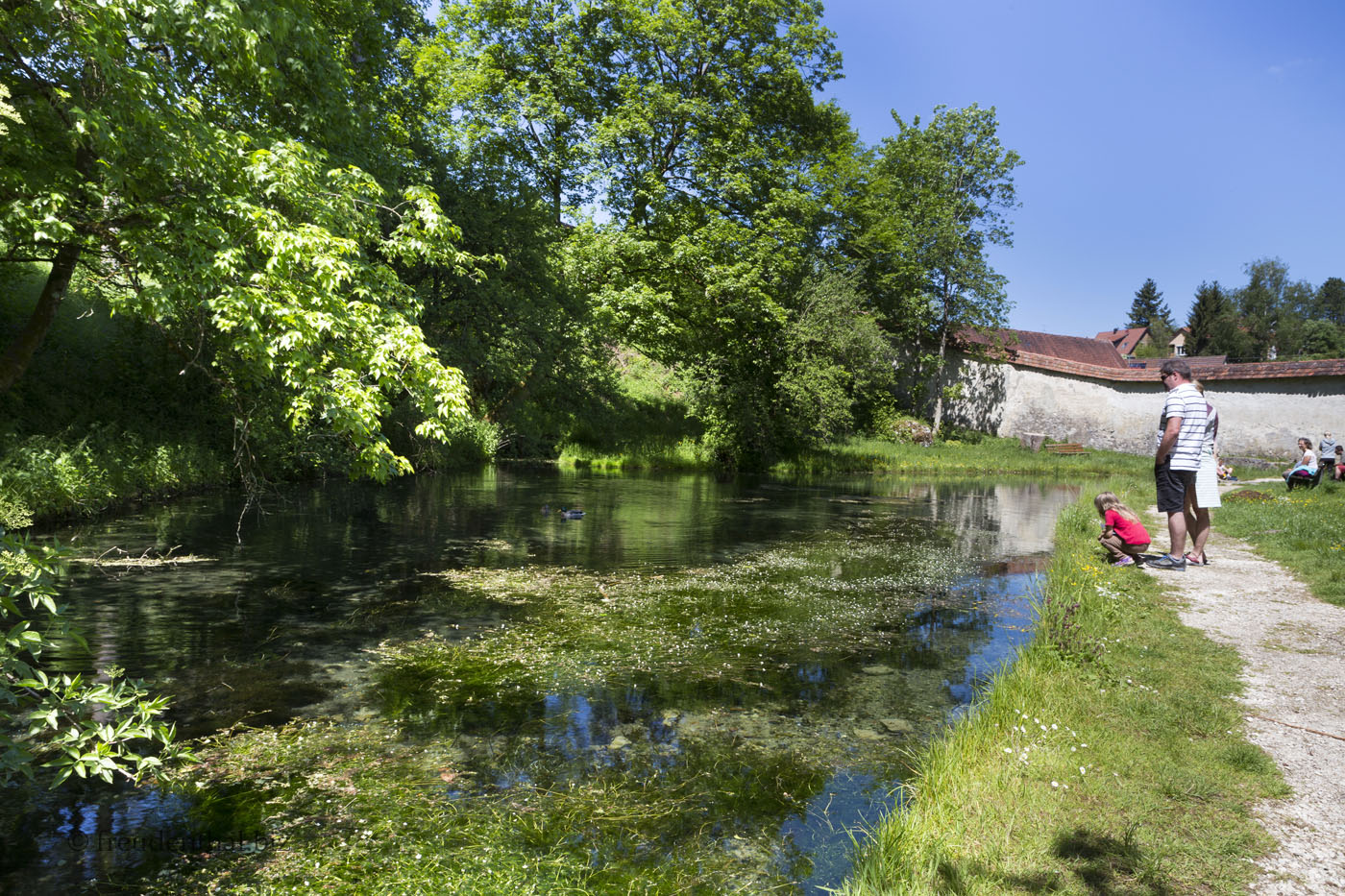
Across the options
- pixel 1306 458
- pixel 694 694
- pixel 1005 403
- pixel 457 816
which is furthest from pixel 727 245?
pixel 457 816

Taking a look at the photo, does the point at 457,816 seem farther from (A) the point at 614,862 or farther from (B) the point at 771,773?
(B) the point at 771,773

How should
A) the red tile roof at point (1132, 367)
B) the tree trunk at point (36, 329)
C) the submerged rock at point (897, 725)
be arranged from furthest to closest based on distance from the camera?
the red tile roof at point (1132, 367), the tree trunk at point (36, 329), the submerged rock at point (897, 725)

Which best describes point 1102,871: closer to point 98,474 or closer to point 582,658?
point 582,658

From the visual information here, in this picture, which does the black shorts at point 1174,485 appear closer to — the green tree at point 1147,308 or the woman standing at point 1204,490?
the woman standing at point 1204,490

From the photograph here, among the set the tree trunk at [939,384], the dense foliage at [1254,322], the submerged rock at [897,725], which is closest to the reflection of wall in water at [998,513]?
the submerged rock at [897,725]

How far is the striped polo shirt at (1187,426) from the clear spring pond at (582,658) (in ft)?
7.69

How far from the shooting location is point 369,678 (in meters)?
6.00

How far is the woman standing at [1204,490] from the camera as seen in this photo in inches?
338

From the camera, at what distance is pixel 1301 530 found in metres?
11.1

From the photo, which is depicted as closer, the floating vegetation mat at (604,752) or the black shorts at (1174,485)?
the floating vegetation mat at (604,752)

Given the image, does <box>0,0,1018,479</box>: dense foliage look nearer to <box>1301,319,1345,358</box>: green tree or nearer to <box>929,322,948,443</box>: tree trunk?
<box>929,322,948,443</box>: tree trunk

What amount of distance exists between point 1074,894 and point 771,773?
73.6 inches

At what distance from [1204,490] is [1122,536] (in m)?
1.12

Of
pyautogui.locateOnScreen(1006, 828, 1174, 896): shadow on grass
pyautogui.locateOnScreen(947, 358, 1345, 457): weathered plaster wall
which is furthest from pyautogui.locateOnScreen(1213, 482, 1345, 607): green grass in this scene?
pyautogui.locateOnScreen(947, 358, 1345, 457): weathered plaster wall
